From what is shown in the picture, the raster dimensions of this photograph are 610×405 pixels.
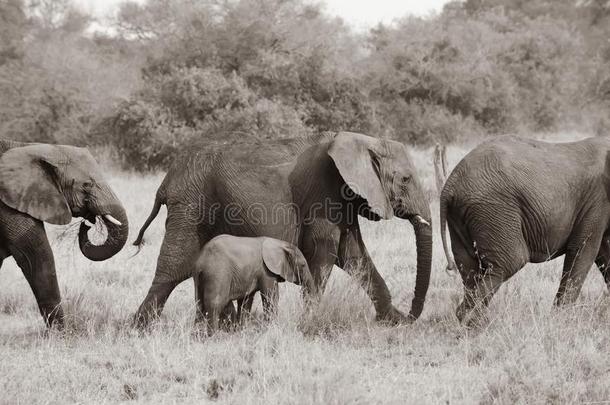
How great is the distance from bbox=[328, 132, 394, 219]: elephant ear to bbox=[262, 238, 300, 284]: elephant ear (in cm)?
63

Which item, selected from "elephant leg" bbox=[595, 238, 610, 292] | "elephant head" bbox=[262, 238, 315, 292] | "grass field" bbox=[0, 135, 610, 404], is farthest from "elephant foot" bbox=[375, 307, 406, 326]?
"elephant leg" bbox=[595, 238, 610, 292]

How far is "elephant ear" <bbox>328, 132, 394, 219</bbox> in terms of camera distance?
247 inches

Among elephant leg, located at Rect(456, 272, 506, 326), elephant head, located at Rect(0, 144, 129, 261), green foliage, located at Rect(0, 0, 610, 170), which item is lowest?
elephant leg, located at Rect(456, 272, 506, 326)

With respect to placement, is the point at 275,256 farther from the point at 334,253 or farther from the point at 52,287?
the point at 52,287

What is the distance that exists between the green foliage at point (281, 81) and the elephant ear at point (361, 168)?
75 cm

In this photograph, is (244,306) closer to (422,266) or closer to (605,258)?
(422,266)

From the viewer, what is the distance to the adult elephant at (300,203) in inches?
252

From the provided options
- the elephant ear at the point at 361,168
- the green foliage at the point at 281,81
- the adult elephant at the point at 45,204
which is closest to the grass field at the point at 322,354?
the adult elephant at the point at 45,204

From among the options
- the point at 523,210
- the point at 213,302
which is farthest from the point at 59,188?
the point at 523,210

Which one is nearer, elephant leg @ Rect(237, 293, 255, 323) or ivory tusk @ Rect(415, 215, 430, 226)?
elephant leg @ Rect(237, 293, 255, 323)

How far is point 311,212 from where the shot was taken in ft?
21.1

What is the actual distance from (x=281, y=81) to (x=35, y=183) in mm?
11604

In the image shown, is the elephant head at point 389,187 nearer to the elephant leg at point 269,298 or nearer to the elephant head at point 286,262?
the elephant head at point 286,262

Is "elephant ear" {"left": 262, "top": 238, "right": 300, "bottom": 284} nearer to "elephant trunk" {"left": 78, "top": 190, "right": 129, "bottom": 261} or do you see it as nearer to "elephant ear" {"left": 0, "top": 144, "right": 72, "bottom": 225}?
"elephant trunk" {"left": 78, "top": 190, "right": 129, "bottom": 261}
